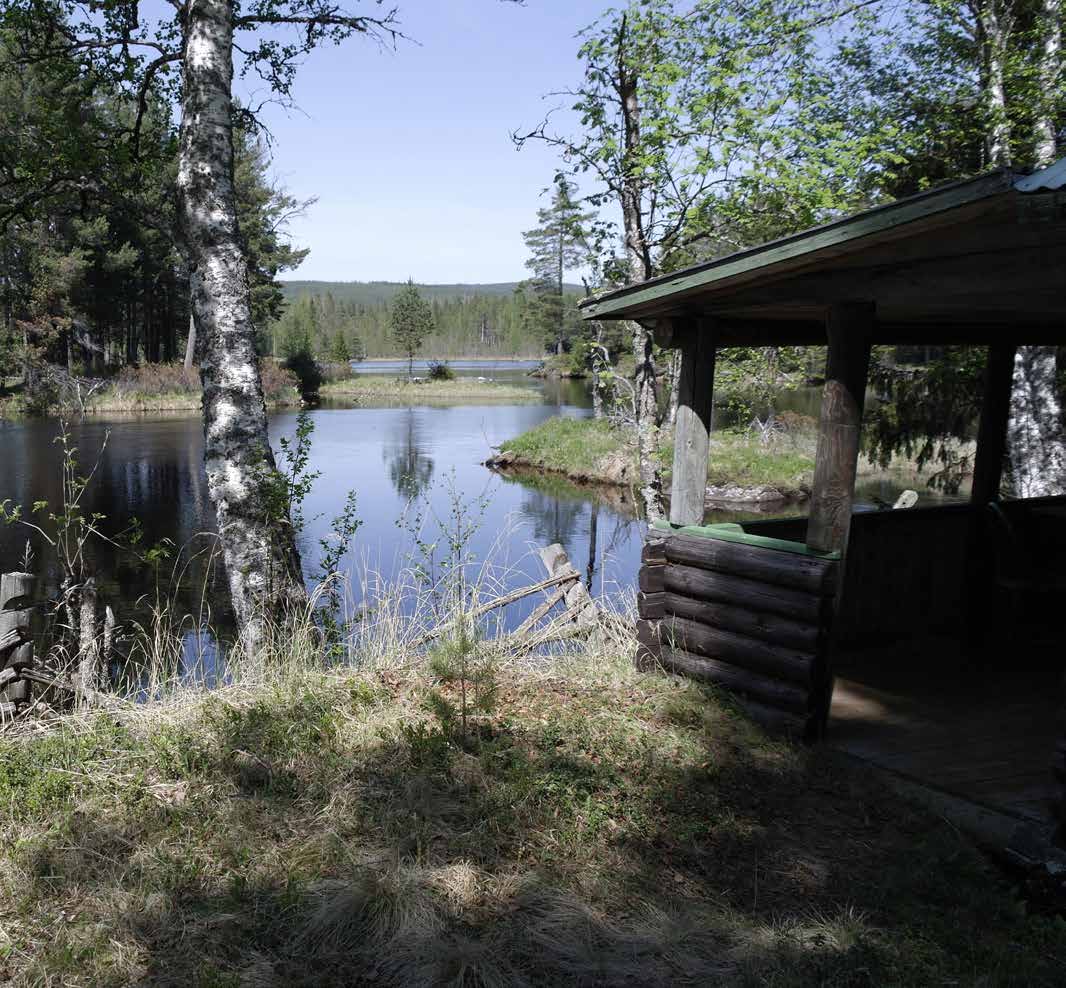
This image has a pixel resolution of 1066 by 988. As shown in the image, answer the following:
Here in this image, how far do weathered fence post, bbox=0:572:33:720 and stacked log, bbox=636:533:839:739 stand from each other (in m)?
3.59

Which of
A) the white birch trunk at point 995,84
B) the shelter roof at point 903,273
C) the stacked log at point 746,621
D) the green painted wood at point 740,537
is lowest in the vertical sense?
the stacked log at point 746,621

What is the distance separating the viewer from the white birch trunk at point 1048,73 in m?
9.40

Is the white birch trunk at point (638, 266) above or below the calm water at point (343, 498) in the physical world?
above

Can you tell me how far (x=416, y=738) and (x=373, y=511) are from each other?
13.4m

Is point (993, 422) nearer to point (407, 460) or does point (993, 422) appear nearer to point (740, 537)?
point (740, 537)

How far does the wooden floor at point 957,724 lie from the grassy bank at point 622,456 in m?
13.9

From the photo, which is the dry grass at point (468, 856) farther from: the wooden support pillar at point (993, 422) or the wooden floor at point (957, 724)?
the wooden support pillar at point (993, 422)

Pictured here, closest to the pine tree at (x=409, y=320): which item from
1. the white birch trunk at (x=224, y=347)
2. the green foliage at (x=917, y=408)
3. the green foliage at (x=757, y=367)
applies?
the green foliage at (x=757, y=367)

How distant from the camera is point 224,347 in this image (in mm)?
6270

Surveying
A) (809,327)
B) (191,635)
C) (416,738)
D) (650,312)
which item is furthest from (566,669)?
(191,635)

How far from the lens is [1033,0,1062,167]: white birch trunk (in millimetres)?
9398

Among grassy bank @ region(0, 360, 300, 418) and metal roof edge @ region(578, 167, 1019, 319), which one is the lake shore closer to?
grassy bank @ region(0, 360, 300, 418)

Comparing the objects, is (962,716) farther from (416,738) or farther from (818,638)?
(416,738)

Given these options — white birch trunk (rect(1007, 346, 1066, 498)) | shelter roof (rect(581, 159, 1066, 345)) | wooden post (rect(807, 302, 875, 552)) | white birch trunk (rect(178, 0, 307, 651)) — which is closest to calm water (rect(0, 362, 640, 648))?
white birch trunk (rect(178, 0, 307, 651))
